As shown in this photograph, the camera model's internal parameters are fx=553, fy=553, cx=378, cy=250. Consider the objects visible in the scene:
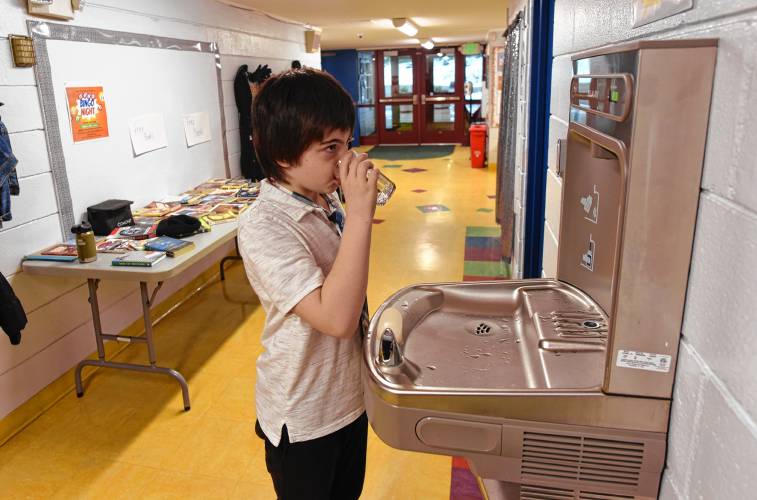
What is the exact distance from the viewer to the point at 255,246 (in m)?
1.11

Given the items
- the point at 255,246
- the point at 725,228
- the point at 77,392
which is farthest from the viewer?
the point at 77,392

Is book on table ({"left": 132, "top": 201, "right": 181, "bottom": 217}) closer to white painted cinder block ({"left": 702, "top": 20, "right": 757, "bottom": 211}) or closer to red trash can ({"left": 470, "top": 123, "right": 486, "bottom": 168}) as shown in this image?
white painted cinder block ({"left": 702, "top": 20, "right": 757, "bottom": 211})

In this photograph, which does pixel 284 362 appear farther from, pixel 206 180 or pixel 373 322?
pixel 206 180

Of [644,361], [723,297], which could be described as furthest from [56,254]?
[723,297]

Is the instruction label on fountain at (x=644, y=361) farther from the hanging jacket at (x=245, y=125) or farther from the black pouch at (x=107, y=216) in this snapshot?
the hanging jacket at (x=245, y=125)

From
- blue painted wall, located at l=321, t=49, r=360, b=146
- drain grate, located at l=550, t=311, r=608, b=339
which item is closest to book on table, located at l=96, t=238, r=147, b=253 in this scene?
drain grate, located at l=550, t=311, r=608, b=339

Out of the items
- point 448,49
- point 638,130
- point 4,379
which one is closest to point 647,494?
point 638,130

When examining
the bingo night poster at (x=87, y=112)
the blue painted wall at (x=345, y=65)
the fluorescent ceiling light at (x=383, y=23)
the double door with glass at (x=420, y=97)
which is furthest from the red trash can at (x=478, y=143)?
the bingo night poster at (x=87, y=112)

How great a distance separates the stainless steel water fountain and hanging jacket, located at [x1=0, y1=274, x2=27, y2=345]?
170 cm

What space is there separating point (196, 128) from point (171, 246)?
1688mm

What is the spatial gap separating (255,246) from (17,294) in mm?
1914

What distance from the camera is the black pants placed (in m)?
1.25

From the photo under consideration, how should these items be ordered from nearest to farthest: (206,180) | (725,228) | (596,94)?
(725,228) < (596,94) < (206,180)

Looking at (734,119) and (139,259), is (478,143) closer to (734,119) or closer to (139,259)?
(139,259)
